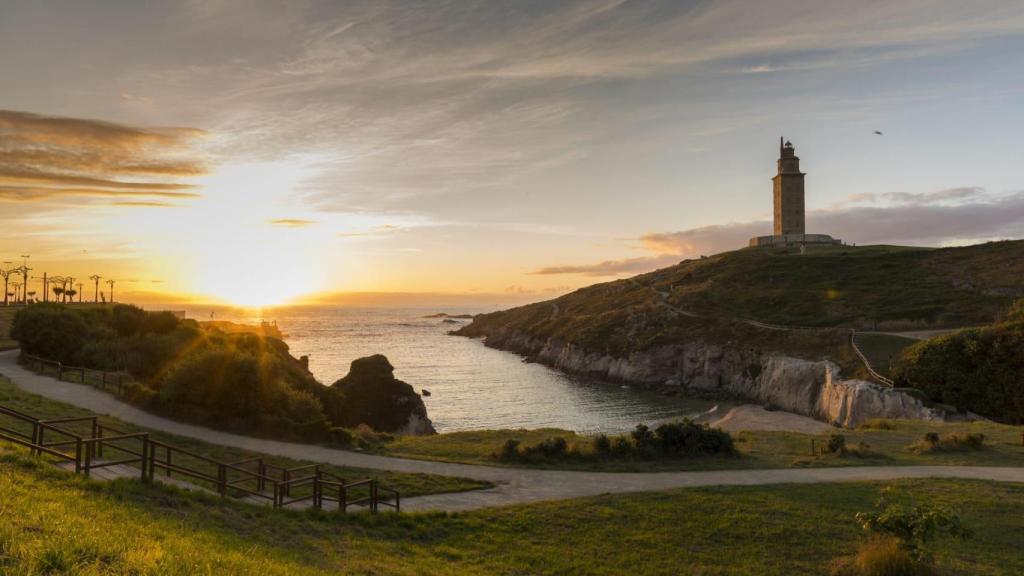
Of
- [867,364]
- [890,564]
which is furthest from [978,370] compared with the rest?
[890,564]

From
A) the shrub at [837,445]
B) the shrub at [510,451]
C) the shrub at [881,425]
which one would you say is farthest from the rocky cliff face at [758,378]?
the shrub at [510,451]

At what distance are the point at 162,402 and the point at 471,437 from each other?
14.6 meters

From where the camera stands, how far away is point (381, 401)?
40.7 meters

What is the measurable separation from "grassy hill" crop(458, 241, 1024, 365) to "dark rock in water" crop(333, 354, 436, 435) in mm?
42418

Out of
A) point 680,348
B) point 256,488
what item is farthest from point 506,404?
point 256,488

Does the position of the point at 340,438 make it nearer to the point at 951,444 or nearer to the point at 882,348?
the point at 951,444

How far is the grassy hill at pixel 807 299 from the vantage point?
6562cm

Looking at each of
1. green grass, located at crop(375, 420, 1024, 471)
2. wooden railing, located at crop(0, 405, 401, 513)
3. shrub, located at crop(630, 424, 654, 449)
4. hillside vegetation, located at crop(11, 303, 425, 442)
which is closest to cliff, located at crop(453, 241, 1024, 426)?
green grass, located at crop(375, 420, 1024, 471)

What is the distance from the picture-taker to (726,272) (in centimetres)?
10375

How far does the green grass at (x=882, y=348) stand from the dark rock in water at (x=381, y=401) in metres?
40.3

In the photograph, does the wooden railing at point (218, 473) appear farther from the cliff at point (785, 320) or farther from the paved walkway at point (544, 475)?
the cliff at point (785, 320)

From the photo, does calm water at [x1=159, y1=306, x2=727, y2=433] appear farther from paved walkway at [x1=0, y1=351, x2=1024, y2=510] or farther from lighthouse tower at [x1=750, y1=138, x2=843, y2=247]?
lighthouse tower at [x1=750, y1=138, x2=843, y2=247]

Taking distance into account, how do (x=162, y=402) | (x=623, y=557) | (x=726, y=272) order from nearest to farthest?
(x=623, y=557)
(x=162, y=402)
(x=726, y=272)

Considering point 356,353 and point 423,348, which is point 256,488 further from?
point 423,348
